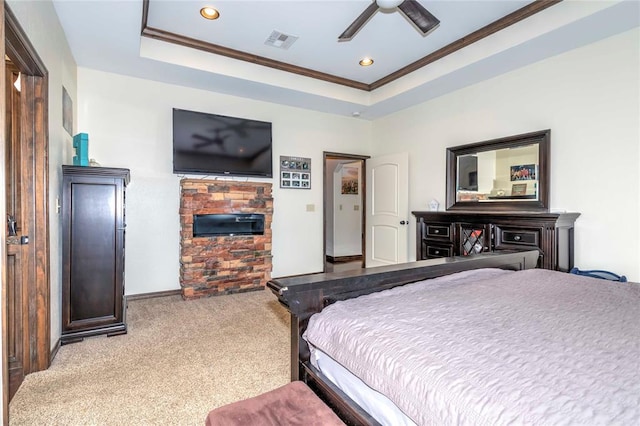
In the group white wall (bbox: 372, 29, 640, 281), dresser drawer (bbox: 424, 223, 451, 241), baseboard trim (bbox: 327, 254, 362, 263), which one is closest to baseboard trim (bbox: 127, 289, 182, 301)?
dresser drawer (bbox: 424, 223, 451, 241)

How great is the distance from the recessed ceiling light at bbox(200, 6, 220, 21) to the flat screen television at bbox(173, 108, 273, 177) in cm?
132

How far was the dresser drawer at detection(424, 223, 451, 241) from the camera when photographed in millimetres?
3934

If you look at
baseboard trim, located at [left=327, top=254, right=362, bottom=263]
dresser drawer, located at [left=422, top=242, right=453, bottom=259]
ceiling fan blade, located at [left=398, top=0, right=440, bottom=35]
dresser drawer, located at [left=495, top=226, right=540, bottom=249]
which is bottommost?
baseboard trim, located at [left=327, top=254, right=362, bottom=263]

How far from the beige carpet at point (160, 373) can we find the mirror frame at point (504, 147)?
8.50ft

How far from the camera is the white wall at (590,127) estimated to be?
280 cm

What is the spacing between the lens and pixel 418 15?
8.33 feet

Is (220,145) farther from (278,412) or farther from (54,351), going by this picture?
(278,412)

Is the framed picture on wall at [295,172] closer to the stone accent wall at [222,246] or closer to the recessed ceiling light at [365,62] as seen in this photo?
the stone accent wall at [222,246]

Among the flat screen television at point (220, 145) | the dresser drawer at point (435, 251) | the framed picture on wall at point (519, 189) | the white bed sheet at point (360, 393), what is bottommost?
the white bed sheet at point (360, 393)

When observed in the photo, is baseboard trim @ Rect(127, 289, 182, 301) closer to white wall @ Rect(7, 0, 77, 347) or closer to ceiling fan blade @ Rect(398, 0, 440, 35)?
white wall @ Rect(7, 0, 77, 347)

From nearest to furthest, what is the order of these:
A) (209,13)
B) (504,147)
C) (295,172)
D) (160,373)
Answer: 1. (160,373)
2. (209,13)
3. (504,147)
4. (295,172)

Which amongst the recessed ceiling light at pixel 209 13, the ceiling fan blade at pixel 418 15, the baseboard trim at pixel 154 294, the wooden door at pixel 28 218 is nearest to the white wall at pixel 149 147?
the baseboard trim at pixel 154 294

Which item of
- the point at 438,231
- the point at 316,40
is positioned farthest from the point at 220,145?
the point at 438,231

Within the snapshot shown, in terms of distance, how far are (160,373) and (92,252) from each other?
47.3 inches
